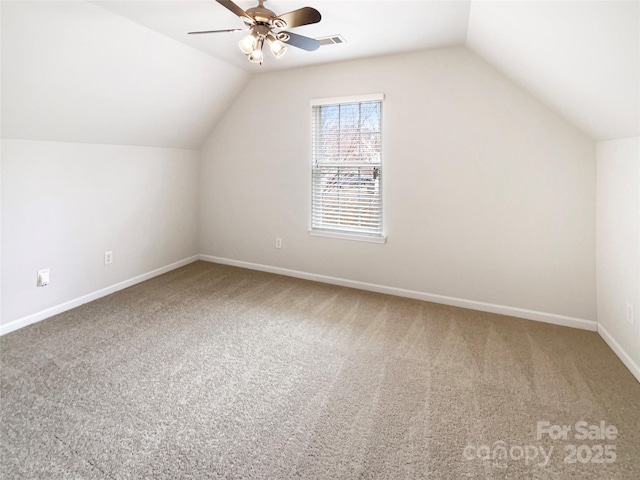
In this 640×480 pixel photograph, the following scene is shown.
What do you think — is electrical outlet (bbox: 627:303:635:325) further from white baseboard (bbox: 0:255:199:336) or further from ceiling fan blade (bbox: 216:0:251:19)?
white baseboard (bbox: 0:255:199:336)

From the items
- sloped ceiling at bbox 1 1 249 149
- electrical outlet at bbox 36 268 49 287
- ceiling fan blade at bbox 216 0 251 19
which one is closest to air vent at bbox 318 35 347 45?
ceiling fan blade at bbox 216 0 251 19

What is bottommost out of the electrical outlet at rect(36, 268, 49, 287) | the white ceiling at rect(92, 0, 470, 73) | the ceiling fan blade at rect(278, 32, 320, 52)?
the electrical outlet at rect(36, 268, 49, 287)

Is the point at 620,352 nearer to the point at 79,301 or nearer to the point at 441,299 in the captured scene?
the point at 441,299

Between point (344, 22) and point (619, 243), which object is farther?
point (344, 22)

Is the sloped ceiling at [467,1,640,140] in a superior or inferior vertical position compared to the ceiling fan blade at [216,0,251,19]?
inferior

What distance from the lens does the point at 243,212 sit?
4.59 meters

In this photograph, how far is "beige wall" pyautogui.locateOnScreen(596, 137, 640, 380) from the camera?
7.50 ft

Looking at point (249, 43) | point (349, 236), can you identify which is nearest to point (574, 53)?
point (249, 43)

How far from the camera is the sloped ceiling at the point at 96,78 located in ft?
7.64

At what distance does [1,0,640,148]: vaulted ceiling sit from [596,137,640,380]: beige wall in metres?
0.19

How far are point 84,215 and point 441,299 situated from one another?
3660 millimetres

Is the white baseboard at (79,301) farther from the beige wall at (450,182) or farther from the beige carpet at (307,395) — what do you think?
the beige wall at (450,182)

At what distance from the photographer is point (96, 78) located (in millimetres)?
2879

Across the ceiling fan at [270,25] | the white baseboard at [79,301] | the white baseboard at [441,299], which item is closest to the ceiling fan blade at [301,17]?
the ceiling fan at [270,25]
